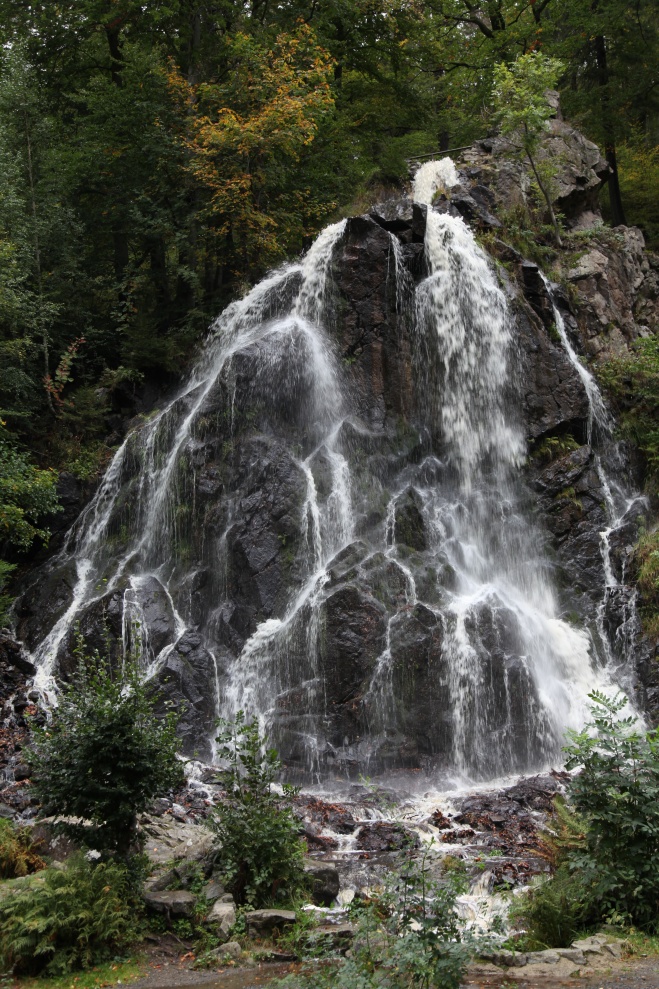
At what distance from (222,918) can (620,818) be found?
3.80 m

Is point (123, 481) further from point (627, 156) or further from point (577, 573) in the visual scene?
point (627, 156)

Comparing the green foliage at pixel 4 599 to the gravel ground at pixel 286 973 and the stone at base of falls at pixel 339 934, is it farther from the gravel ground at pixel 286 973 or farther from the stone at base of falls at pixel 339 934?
the stone at base of falls at pixel 339 934

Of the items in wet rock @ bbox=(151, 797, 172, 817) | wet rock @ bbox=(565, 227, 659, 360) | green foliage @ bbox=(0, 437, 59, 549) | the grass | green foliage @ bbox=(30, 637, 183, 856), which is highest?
wet rock @ bbox=(565, 227, 659, 360)

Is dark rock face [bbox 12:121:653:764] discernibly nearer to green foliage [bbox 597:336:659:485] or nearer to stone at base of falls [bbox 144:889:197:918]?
green foliage [bbox 597:336:659:485]

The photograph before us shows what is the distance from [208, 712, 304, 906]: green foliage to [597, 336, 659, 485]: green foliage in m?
11.8

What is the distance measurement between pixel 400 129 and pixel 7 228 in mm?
13743

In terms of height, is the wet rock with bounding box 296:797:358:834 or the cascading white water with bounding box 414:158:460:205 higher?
the cascading white water with bounding box 414:158:460:205

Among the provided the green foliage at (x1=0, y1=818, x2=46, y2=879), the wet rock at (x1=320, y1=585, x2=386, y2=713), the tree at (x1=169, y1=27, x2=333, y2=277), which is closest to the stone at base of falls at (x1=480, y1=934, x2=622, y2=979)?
the green foliage at (x1=0, y1=818, x2=46, y2=879)

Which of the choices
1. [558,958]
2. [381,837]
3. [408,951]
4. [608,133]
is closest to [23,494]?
[381,837]

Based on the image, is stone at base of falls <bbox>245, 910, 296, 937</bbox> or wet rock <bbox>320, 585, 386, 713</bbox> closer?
stone at base of falls <bbox>245, 910, 296, 937</bbox>

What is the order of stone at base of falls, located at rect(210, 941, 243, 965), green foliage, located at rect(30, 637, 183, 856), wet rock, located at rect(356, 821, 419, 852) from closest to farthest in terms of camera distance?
stone at base of falls, located at rect(210, 941, 243, 965) → green foliage, located at rect(30, 637, 183, 856) → wet rock, located at rect(356, 821, 419, 852)

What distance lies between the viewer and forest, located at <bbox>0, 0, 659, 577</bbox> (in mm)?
18891

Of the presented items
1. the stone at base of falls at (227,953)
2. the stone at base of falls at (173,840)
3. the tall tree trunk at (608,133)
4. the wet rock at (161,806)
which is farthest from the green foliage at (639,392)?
the stone at base of falls at (227,953)

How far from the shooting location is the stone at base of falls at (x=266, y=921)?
7.41 meters
